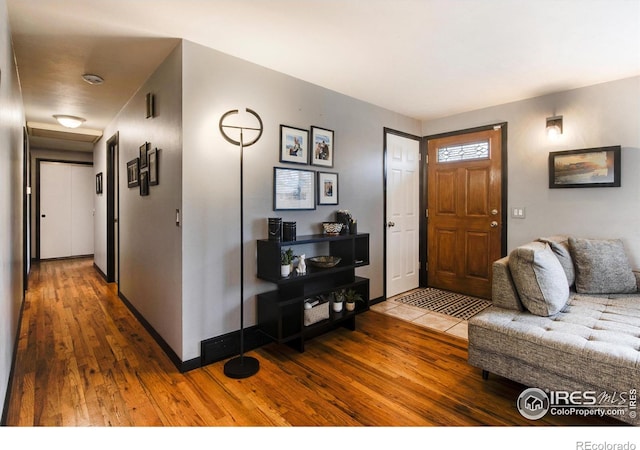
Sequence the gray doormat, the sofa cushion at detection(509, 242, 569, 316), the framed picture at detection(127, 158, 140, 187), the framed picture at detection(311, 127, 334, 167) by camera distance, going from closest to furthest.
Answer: the sofa cushion at detection(509, 242, 569, 316), the framed picture at detection(311, 127, 334, 167), the framed picture at detection(127, 158, 140, 187), the gray doormat

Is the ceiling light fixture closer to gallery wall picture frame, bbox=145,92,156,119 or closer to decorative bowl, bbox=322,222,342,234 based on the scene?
gallery wall picture frame, bbox=145,92,156,119

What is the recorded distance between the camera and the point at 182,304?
90.9 inches

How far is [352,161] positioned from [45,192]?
6.67 meters

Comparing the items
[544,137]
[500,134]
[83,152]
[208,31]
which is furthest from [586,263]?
[83,152]

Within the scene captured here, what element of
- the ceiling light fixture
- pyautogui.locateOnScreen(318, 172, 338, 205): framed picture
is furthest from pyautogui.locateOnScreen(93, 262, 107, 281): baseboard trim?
pyautogui.locateOnScreen(318, 172, 338, 205): framed picture

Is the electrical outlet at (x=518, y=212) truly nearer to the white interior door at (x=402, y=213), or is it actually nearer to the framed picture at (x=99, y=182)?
the white interior door at (x=402, y=213)

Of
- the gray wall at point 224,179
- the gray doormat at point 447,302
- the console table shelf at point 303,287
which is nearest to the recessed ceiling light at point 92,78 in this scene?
the gray wall at point 224,179

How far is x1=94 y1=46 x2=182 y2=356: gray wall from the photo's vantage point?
238 centimetres

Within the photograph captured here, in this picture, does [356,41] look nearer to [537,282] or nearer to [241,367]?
[537,282]

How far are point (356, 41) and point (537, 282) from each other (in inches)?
80.7

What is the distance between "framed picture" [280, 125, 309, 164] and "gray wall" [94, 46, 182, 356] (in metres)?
0.85

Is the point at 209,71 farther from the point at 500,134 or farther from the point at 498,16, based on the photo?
the point at 500,134

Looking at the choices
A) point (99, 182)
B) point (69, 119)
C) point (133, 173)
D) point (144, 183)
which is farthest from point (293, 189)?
point (99, 182)

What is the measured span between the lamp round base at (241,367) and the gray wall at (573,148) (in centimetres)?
309
